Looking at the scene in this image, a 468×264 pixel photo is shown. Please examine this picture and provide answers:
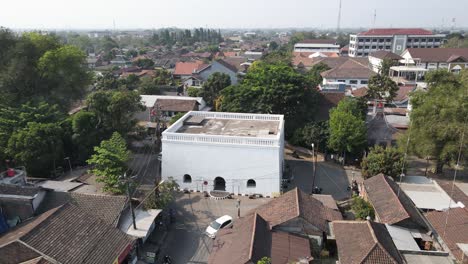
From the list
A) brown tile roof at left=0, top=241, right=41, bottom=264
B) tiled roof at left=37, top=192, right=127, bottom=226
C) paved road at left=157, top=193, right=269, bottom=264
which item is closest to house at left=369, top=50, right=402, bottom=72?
paved road at left=157, top=193, right=269, bottom=264

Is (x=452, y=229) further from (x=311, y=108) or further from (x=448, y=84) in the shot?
(x=311, y=108)

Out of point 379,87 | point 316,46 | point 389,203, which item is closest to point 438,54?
point 379,87

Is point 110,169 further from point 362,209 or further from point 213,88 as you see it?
point 213,88

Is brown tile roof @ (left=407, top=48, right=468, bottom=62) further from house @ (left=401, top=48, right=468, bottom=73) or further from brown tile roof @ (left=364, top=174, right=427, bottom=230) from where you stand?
brown tile roof @ (left=364, top=174, right=427, bottom=230)

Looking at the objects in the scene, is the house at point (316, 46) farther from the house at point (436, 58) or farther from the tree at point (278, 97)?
the tree at point (278, 97)

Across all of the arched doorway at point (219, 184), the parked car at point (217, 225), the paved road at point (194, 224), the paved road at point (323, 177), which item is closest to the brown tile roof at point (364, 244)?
the parked car at point (217, 225)

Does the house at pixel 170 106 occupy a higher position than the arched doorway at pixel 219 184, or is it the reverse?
the house at pixel 170 106
